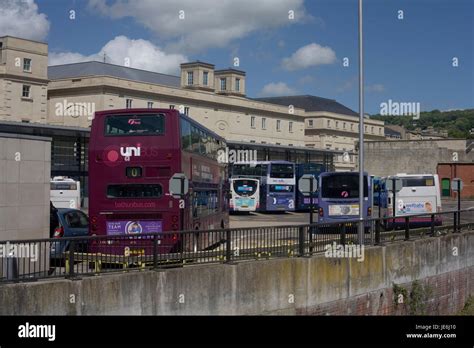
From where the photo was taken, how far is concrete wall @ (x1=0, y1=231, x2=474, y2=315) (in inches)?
463

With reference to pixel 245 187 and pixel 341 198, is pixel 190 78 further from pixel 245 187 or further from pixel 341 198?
pixel 341 198

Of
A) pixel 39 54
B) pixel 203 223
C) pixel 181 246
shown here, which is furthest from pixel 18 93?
pixel 181 246

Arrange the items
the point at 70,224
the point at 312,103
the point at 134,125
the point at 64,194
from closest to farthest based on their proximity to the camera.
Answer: the point at 134,125 → the point at 70,224 → the point at 64,194 → the point at 312,103

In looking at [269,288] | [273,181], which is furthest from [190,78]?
[269,288]

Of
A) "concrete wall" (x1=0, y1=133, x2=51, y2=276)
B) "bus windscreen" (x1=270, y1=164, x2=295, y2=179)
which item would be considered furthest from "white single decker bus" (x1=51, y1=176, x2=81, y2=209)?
"concrete wall" (x1=0, y1=133, x2=51, y2=276)

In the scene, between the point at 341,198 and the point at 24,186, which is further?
the point at 341,198

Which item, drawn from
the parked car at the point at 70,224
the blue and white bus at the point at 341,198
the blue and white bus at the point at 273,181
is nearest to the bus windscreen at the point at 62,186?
the blue and white bus at the point at 273,181

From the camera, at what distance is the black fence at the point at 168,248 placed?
12648mm

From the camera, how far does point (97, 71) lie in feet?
298

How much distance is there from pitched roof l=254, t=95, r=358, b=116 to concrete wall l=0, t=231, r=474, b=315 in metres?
98.3

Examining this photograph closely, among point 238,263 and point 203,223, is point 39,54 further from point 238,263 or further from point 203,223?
point 238,263

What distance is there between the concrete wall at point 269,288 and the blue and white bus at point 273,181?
87.9 feet

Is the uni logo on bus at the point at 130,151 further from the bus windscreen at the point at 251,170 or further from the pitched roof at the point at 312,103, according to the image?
the pitched roof at the point at 312,103

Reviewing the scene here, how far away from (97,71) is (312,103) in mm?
43447
